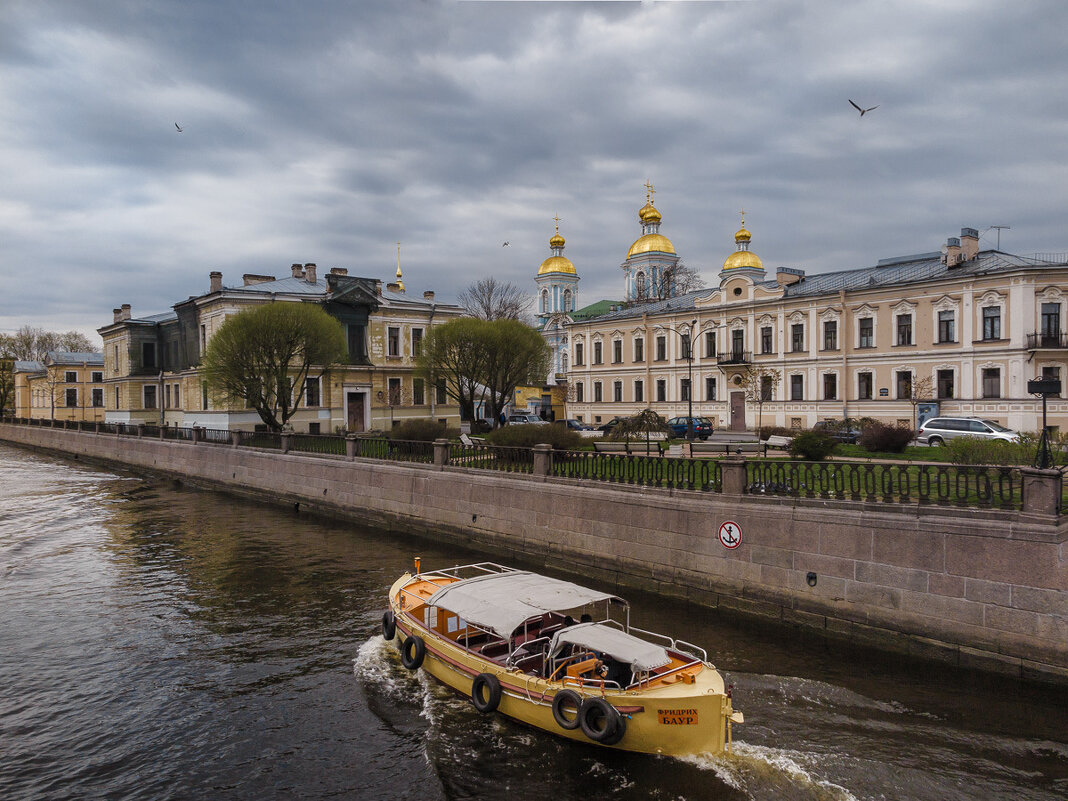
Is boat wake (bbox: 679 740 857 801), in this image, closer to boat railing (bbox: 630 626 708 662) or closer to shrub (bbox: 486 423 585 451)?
boat railing (bbox: 630 626 708 662)

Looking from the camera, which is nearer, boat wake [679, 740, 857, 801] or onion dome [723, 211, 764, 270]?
boat wake [679, 740, 857, 801]

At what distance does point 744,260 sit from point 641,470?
43.1 m

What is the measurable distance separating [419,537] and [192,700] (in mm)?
11459

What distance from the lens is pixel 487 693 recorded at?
10.2m

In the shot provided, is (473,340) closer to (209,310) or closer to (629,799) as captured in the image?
(209,310)

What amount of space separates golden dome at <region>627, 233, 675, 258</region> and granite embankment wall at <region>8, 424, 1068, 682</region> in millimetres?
59993

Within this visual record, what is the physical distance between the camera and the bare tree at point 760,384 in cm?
4350

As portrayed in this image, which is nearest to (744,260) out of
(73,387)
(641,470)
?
(641,470)

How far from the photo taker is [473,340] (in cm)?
3931

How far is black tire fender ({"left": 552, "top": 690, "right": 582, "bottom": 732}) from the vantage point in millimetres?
9078

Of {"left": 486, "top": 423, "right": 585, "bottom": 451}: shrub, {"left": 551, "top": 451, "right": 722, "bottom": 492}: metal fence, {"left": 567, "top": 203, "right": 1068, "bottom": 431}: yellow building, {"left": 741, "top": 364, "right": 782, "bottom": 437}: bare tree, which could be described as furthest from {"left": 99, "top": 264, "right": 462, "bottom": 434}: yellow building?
{"left": 551, "top": 451, "right": 722, "bottom": 492}: metal fence

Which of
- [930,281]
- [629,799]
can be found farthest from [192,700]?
[930,281]

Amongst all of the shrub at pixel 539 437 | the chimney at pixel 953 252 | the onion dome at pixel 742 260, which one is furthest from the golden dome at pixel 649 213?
the shrub at pixel 539 437

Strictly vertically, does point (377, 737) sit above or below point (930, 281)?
below
